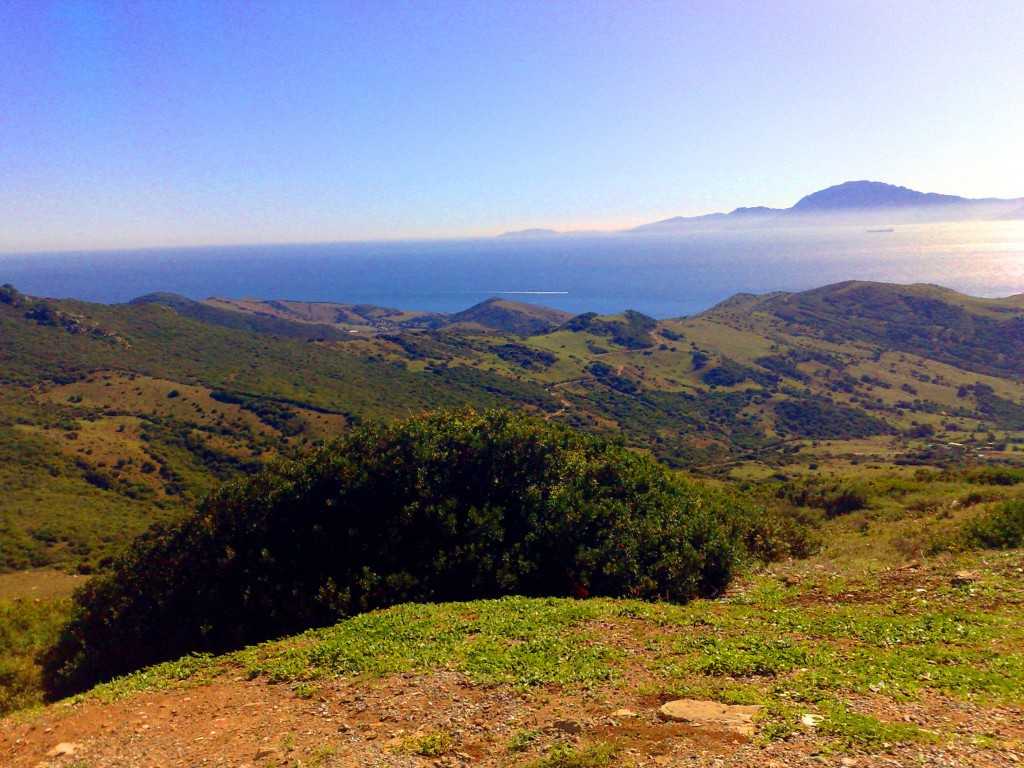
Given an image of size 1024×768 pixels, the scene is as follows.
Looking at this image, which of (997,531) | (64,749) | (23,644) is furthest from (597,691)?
(23,644)

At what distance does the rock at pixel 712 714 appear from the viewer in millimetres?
6914

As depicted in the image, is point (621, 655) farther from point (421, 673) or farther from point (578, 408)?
point (578, 408)

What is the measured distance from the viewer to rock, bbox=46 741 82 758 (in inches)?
303

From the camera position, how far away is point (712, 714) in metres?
7.29

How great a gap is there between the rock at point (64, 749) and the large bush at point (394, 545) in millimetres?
5587

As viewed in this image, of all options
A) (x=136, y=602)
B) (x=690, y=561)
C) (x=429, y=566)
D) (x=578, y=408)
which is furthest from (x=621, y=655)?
(x=578, y=408)

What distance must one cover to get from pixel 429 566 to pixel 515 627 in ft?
14.0

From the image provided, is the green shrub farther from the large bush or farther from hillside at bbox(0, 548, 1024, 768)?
the large bush

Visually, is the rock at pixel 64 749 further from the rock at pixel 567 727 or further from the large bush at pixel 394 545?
the rock at pixel 567 727

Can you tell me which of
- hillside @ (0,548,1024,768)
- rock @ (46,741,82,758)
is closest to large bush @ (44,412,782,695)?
hillside @ (0,548,1024,768)

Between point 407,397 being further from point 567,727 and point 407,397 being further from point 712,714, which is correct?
point 712,714

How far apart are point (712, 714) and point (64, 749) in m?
8.96

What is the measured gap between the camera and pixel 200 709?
29.1 feet

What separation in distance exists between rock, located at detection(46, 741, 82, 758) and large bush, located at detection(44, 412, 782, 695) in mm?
5587
